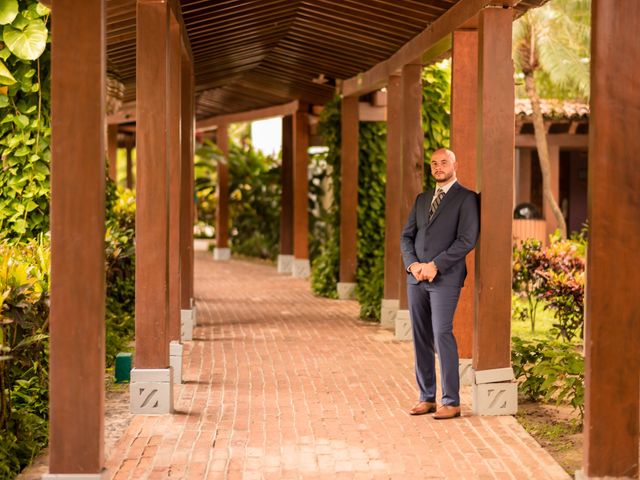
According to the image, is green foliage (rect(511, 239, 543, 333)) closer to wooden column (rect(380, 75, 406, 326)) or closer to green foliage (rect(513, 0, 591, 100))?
wooden column (rect(380, 75, 406, 326))

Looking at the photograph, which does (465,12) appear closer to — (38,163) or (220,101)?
(38,163)

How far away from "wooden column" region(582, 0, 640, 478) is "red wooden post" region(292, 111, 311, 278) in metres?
12.9

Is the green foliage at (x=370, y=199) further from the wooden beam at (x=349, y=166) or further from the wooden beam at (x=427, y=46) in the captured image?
the wooden beam at (x=427, y=46)

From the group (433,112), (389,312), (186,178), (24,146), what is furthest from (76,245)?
(433,112)

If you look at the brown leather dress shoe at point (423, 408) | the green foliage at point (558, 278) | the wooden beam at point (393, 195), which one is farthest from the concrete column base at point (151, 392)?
the wooden beam at point (393, 195)

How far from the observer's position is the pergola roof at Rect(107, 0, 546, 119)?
8.96m

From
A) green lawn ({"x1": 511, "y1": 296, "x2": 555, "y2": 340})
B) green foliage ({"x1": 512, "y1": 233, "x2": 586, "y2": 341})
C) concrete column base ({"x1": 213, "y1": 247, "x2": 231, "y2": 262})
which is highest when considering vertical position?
green foliage ({"x1": 512, "y1": 233, "x2": 586, "y2": 341})

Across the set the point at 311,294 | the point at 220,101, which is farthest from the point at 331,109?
the point at 220,101

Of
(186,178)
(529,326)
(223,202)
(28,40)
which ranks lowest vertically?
(529,326)

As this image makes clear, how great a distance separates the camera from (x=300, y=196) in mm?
17875

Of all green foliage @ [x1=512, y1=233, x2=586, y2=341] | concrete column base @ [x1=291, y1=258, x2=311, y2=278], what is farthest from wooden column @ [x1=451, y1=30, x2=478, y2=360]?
concrete column base @ [x1=291, y1=258, x2=311, y2=278]

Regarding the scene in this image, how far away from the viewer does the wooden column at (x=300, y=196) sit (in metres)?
17.6

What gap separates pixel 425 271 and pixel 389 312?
491 cm

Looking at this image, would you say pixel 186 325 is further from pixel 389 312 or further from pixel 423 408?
pixel 423 408
